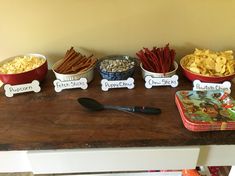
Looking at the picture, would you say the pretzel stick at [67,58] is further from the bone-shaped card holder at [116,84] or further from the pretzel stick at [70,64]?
the bone-shaped card holder at [116,84]

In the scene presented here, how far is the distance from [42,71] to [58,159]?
0.34 meters

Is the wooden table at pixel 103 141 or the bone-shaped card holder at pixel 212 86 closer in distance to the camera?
the wooden table at pixel 103 141

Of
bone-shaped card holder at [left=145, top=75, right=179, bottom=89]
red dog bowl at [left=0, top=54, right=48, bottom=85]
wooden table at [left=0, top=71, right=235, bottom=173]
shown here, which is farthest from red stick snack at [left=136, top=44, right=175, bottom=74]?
red dog bowl at [left=0, top=54, right=48, bottom=85]

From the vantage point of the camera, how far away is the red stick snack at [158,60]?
820mm

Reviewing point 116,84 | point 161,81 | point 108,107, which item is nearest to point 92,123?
point 108,107

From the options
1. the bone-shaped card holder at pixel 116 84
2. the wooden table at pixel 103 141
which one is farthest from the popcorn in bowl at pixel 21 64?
the bone-shaped card holder at pixel 116 84

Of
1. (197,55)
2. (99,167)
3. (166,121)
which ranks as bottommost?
(99,167)

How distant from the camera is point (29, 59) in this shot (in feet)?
2.88

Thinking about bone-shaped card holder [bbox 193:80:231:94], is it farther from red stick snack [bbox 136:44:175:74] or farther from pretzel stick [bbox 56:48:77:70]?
pretzel stick [bbox 56:48:77:70]

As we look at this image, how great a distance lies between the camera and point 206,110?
0.69 meters

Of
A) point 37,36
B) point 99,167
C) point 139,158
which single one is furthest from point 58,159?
point 37,36

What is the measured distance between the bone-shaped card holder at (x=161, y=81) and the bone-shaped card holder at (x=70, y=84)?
0.22 meters

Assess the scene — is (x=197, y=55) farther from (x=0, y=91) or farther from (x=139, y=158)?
(x=0, y=91)

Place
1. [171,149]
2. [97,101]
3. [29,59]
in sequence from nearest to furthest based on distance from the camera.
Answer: [171,149] → [97,101] → [29,59]
